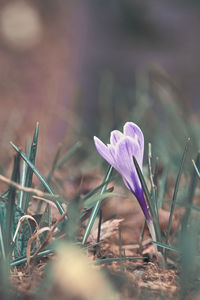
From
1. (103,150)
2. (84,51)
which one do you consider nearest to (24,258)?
(103,150)

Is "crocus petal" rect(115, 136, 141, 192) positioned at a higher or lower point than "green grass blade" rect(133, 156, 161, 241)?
higher

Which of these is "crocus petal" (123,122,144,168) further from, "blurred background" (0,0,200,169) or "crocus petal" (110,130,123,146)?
"blurred background" (0,0,200,169)

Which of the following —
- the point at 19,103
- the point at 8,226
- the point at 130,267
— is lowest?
the point at 130,267

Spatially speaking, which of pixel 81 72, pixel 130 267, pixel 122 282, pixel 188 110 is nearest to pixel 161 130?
pixel 188 110

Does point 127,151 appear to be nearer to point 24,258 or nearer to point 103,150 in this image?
point 103,150

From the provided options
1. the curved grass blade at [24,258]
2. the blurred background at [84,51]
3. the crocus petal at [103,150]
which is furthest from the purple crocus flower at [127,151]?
the blurred background at [84,51]

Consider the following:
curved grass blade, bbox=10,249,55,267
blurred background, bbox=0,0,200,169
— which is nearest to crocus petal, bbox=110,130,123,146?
curved grass blade, bbox=10,249,55,267

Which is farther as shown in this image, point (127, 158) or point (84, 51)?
point (84, 51)

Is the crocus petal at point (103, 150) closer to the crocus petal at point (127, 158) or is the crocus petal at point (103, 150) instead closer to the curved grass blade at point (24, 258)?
the crocus petal at point (127, 158)

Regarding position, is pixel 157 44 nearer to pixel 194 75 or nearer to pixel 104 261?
pixel 194 75
